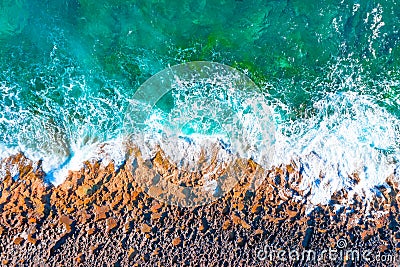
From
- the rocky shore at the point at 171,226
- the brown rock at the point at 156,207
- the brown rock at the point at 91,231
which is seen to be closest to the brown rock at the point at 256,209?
the rocky shore at the point at 171,226

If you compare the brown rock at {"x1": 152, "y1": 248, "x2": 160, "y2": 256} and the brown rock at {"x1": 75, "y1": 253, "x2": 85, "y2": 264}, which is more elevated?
the brown rock at {"x1": 152, "y1": 248, "x2": 160, "y2": 256}

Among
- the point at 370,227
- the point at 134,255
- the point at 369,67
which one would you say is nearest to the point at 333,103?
the point at 369,67

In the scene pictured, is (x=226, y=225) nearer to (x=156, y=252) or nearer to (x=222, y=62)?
(x=156, y=252)

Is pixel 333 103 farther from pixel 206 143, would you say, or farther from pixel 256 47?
pixel 206 143

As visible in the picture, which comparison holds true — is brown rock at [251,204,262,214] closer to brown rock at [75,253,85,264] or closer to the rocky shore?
the rocky shore

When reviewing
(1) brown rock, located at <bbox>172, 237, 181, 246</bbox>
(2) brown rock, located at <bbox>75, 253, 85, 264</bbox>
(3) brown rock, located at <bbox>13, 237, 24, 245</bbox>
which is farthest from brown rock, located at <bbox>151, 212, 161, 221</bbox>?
(3) brown rock, located at <bbox>13, 237, 24, 245</bbox>

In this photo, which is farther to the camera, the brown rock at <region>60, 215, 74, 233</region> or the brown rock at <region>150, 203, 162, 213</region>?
the brown rock at <region>150, 203, 162, 213</region>
